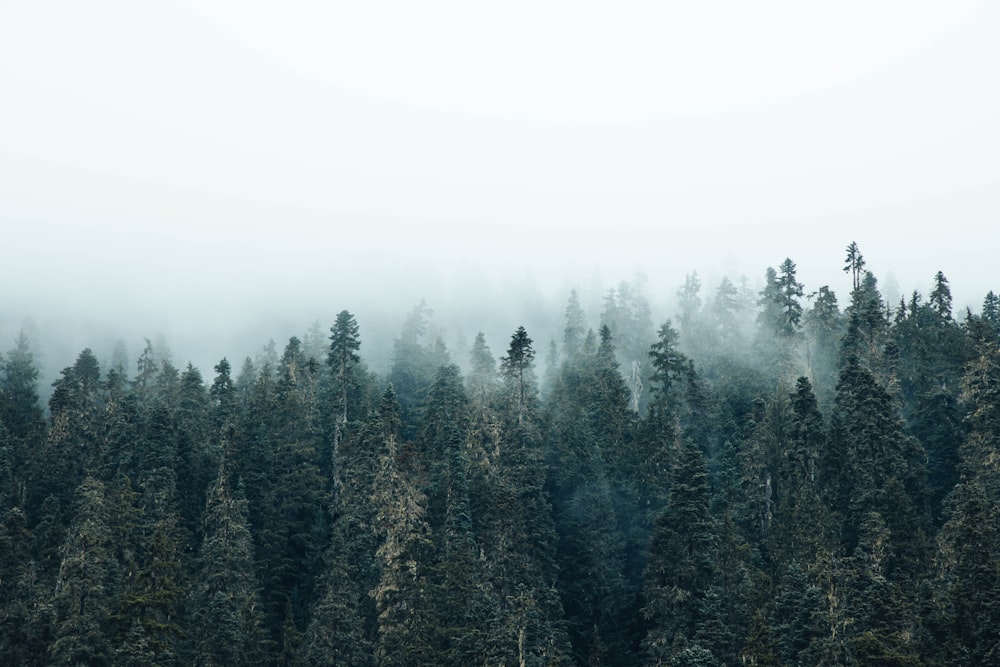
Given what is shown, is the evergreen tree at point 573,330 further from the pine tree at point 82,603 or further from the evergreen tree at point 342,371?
the pine tree at point 82,603

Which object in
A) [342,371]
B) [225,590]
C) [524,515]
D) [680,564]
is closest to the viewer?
[680,564]

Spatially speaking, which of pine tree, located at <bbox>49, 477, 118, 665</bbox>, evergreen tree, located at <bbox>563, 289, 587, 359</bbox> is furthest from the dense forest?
evergreen tree, located at <bbox>563, 289, 587, 359</bbox>

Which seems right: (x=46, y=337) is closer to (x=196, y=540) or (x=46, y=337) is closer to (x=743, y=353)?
(x=196, y=540)

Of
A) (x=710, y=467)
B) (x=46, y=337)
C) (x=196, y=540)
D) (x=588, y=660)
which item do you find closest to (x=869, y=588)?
(x=588, y=660)

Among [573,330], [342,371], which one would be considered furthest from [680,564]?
[573,330]

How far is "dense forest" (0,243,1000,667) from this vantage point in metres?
51.2

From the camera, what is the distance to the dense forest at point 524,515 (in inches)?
2016

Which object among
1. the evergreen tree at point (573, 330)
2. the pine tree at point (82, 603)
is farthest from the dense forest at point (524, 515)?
the evergreen tree at point (573, 330)

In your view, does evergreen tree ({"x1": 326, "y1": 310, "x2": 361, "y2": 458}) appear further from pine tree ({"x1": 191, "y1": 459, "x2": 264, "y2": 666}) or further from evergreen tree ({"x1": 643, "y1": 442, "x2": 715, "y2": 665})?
evergreen tree ({"x1": 643, "y1": 442, "x2": 715, "y2": 665})

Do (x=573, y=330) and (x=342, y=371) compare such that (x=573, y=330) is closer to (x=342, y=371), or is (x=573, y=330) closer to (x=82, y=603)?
(x=342, y=371)

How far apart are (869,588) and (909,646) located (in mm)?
4979

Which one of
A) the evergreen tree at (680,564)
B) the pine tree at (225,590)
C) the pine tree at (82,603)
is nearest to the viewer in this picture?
the pine tree at (82,603)

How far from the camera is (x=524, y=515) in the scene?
238ft

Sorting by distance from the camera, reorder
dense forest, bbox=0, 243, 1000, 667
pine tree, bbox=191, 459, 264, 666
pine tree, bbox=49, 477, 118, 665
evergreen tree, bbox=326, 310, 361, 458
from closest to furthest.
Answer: pine tree, bbox=49, 477, 118, 665, dense forest, bbox=0, 243, 1000, 667, pine tree, bbox=191, 459, 264, 666, evergreen tree, bbox=326, 310, 361, 458
